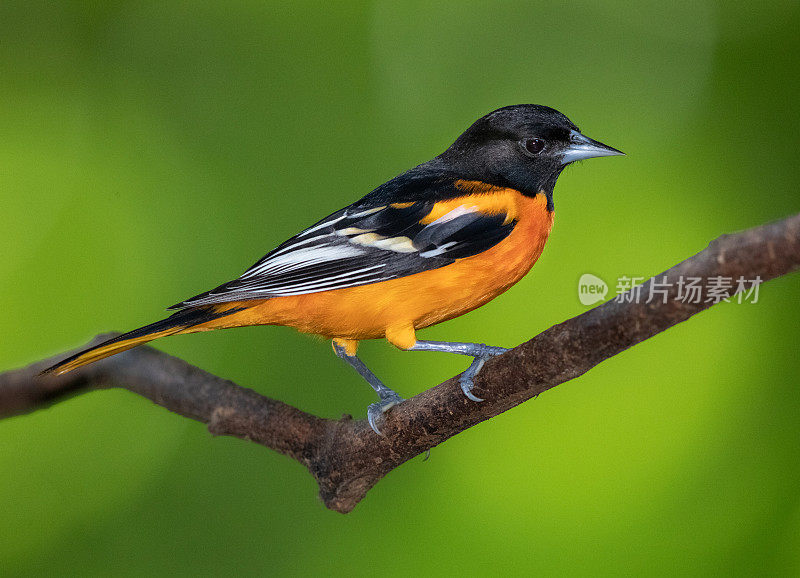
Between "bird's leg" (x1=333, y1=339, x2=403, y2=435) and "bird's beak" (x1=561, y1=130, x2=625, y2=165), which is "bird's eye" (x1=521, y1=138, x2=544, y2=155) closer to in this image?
"bird's beak" (x1=561, y1=130, x2=625, y2=165)

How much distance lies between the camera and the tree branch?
4.78 feet

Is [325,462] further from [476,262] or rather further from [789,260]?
[789,260]

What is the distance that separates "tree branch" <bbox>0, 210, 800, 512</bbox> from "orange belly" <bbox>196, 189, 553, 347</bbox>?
12.1 inches

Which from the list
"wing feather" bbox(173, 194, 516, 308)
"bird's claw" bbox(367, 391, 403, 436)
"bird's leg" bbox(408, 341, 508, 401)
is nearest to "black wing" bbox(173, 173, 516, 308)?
"wing feather" bbox(173, 194, 516, 308)

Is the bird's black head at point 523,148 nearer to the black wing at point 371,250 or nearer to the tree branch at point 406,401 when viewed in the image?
the black wing at point 371,250

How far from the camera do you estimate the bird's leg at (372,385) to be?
234 centimetres

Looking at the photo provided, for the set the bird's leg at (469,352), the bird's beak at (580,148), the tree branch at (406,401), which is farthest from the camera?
the bird's beak at (580,148)

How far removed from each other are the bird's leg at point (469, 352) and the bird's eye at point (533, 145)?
838mm

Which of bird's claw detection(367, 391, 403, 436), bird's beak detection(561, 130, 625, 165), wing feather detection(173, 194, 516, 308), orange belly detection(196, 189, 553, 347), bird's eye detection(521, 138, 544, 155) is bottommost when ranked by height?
bird's claw detection(367, 391, 403, 436)

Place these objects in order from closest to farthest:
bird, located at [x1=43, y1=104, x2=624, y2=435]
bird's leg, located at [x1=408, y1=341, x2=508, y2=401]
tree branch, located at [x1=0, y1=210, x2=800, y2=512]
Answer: tree branch, located at [x1=0, y1=210, x2=800, y2=512] → bird's leg, located at [x1=408, y1=341, x2=508, y2=401] → bird, located at [x1=43, y1=104, x2=624, y2=435]

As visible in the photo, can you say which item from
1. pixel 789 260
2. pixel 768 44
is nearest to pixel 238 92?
pixel 768 44

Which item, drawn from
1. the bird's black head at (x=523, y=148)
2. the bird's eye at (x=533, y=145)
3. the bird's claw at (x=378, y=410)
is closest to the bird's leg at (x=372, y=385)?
the bird's claw at (x=378, y=410)

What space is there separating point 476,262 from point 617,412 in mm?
1334

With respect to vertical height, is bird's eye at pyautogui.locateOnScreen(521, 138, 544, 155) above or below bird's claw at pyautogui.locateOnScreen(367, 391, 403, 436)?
above
